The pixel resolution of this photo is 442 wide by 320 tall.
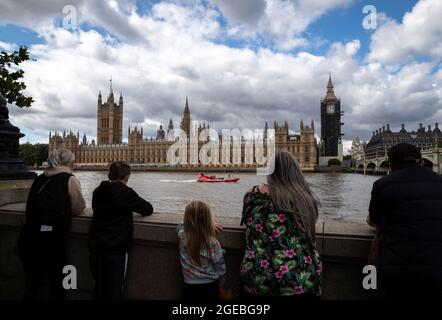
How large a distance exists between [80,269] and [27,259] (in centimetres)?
51

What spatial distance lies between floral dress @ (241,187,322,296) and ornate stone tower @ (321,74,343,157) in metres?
108

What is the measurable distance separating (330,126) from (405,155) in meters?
112

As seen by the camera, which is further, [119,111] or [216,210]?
[119,111]

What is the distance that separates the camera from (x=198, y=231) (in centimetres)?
237

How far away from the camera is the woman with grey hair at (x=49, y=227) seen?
8.99 feet

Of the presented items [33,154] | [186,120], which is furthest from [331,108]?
[33,154]

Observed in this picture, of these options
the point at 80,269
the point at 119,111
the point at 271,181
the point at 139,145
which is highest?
the point at 119,111

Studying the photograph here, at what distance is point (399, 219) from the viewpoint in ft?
6.34

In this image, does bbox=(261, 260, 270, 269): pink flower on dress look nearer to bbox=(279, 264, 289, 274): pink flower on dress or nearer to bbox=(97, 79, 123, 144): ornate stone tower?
bbox=(279, 264, 289, 274): pink flower on dress

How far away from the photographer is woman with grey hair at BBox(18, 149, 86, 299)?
274 cm

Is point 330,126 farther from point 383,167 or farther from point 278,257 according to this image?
point 278,257
